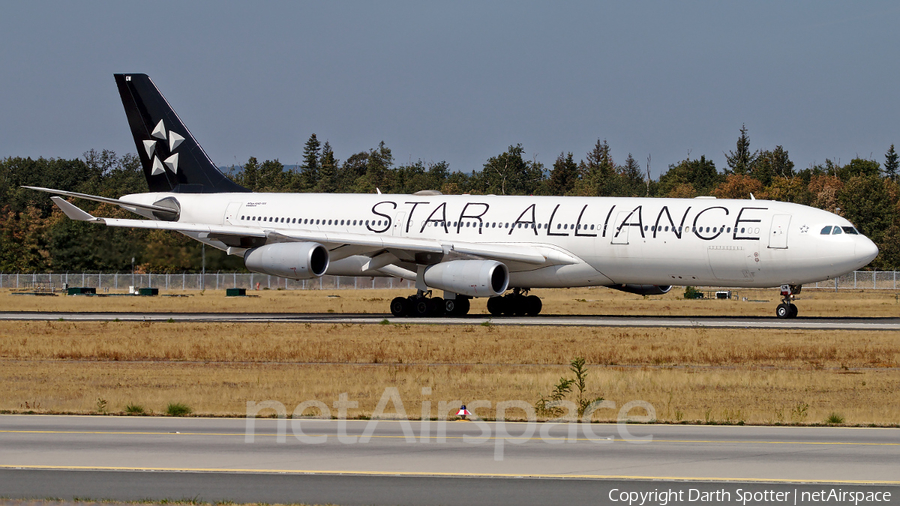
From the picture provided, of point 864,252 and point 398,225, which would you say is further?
point 398,225

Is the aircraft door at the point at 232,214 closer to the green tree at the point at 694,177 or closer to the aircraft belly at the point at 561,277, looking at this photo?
the aircraft belly at the point at 561,277

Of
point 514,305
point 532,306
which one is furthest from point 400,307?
point 532,306

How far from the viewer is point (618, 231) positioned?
116 feet

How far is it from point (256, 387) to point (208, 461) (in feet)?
24.7

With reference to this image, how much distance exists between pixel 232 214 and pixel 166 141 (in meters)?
4.50

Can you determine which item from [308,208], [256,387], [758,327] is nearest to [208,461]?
[256,387]

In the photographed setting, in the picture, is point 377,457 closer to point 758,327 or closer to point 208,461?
point 208,461

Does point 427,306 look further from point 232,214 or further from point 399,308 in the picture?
point 232,214

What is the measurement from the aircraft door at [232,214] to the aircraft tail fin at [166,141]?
169 centimetres

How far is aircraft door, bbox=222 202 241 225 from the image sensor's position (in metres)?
42.1

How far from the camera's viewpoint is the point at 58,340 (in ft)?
92.9

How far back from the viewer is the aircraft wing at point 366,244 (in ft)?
118

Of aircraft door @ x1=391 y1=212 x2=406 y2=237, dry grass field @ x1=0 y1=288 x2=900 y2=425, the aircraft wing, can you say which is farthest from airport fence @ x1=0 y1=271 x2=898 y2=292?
dry grass field @ x1=0 y1=288 x2=900 y2=425

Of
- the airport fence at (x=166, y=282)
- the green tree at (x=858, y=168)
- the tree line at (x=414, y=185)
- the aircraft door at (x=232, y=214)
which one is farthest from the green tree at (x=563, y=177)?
the aircraft door at (x=232, y=214)
